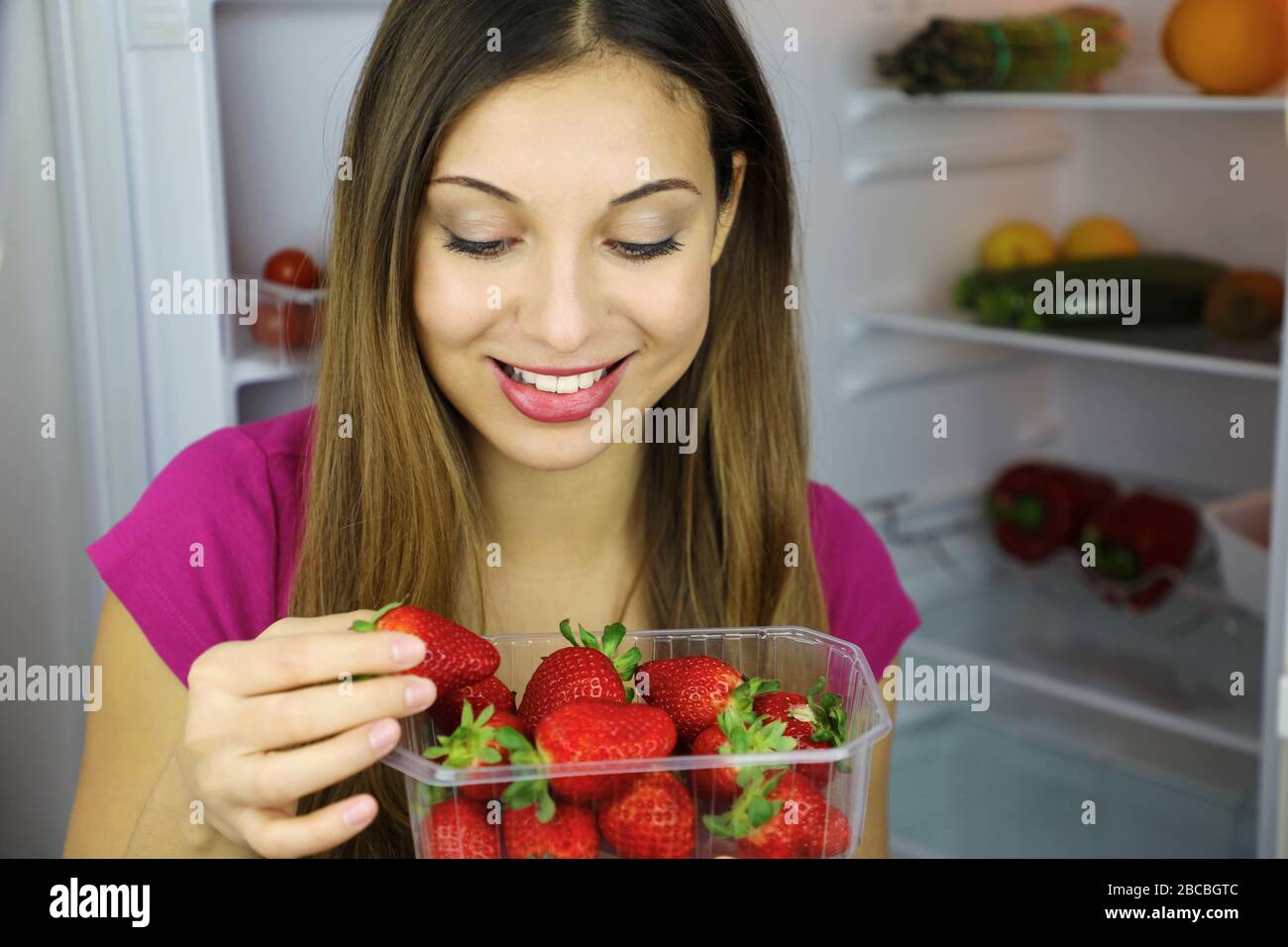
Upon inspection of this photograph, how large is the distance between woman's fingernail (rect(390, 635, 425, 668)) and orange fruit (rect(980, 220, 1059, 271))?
1.67m

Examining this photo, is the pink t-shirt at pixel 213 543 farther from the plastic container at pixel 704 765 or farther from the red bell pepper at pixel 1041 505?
the red bell pepper at pixel 1041 505

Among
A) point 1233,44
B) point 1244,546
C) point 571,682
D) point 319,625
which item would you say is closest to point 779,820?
point 571,682

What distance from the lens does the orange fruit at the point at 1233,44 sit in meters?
1.73

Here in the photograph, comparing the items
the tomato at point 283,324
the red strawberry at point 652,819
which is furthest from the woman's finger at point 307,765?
the tomato at point 283,324

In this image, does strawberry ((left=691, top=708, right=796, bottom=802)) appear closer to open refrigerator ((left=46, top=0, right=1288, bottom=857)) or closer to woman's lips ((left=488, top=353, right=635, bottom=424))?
woman's lips ((left=488, top=353, right=635, bottom=424))

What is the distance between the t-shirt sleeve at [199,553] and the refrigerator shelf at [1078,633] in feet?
Answer: 4.13

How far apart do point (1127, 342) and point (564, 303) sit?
121 cm

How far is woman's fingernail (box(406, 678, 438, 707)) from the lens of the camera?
603 mm

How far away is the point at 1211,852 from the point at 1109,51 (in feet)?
3.79

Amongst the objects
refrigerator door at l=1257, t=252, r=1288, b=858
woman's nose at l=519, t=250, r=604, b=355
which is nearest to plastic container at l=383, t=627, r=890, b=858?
woman's nose at l=519, t=250, r=604, b=355

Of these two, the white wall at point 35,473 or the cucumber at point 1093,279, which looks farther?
the cucumber at point 1093,279

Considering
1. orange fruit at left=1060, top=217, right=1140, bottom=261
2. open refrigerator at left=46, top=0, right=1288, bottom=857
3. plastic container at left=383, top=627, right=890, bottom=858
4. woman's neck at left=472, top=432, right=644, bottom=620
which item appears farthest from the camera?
orange fruit at left=1060, top=217, right=1140, bottom=261

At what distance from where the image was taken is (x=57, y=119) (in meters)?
1.22

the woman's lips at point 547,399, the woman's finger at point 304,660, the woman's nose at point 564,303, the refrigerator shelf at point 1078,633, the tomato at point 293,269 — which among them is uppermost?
the tomato at point 293,269
